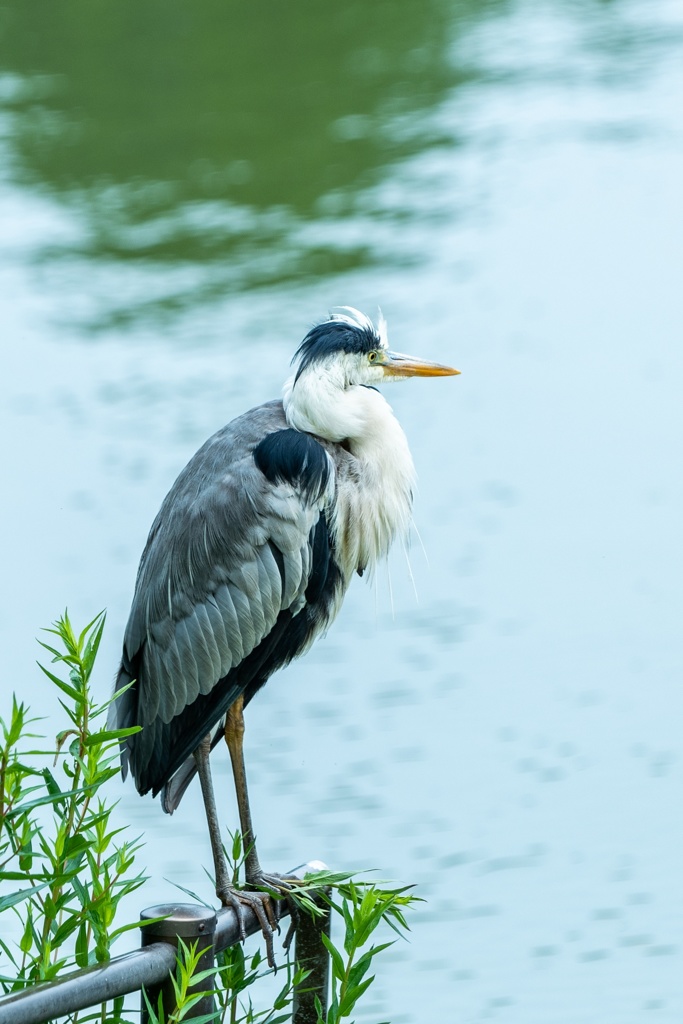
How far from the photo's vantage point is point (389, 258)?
8852mm

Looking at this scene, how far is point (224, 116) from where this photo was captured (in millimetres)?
10305

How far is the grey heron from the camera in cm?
259

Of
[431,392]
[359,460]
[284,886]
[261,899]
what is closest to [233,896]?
[261,899]

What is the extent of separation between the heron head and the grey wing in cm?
13

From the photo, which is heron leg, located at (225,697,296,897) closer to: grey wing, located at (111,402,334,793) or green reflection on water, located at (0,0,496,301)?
grey wing, located at (111,402,334,793)

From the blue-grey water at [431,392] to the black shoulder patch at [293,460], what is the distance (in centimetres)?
40

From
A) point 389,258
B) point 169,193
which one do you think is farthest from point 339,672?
point 169,193

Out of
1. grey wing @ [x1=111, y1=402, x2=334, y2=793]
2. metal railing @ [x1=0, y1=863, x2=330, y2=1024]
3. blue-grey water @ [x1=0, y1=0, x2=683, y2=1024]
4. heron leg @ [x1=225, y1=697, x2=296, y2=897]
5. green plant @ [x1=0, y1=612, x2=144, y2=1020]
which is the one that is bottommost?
metal railing @ [x1=0, y1=863, x2=330, y2=1024]

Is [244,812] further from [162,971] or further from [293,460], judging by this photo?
[162,971]

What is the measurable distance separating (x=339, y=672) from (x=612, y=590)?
1207mm

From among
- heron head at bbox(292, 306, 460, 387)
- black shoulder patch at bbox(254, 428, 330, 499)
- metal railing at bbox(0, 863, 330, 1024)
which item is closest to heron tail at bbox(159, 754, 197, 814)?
black shoulder patch at bbox(254, 428, 330, 499)

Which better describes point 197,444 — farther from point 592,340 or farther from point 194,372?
point 592,340

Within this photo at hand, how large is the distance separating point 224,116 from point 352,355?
8030 mm

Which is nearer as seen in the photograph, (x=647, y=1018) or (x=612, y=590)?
(x=647, y=1018)
